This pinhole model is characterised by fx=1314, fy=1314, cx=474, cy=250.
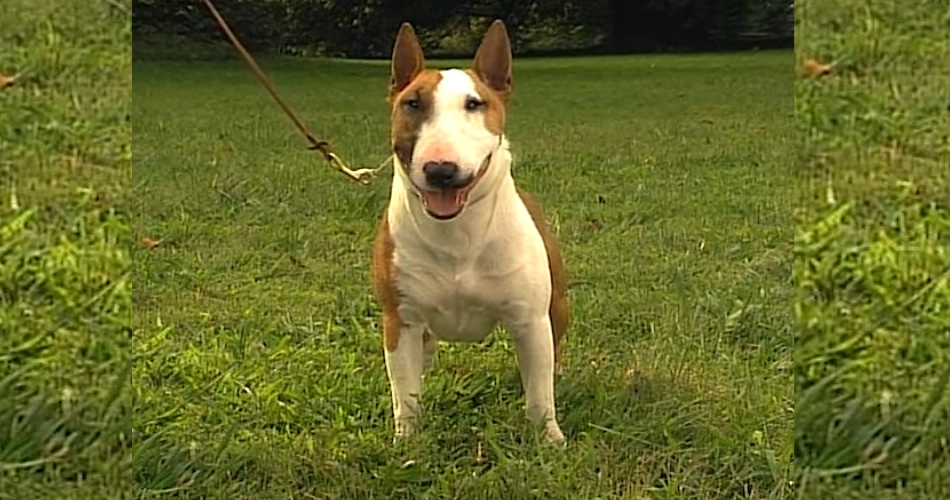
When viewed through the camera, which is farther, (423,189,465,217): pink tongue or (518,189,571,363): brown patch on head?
(518,189,571,363): brown patch on head

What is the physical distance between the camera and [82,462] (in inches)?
104

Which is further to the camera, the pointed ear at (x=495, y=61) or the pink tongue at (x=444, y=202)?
the pointed ear at (x=495, y=61)

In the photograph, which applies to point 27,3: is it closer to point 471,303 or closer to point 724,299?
point 471,303

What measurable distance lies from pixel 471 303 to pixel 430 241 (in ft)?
0.63

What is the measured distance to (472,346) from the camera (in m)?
4.28

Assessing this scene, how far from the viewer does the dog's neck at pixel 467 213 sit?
3279 mm

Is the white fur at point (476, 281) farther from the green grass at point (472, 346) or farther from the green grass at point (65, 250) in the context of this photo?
the green grass at point (65, 250)

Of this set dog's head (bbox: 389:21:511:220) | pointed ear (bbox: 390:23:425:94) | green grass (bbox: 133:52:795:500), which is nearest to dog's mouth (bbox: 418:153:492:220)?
dog's head (bbox: 389:21:511:220)

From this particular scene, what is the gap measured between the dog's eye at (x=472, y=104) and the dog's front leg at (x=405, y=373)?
65 cm

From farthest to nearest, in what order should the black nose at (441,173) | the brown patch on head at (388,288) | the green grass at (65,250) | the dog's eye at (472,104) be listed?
the brown patch on head at (388,288) < the dog's eye at (472,104) < the black nose at (441,173) < the green grass at (65,250)

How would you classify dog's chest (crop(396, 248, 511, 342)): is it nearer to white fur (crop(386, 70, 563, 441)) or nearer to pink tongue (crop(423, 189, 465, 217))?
white fur (crop(386, 70, 563, 441))

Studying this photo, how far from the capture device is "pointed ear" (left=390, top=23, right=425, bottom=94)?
3301 mm

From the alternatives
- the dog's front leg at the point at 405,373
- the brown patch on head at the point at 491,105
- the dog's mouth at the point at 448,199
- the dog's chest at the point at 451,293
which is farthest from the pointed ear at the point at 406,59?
the dog's front leg at the point at 405,373

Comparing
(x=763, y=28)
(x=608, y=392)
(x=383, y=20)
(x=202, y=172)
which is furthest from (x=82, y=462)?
(x=763, y=28)
